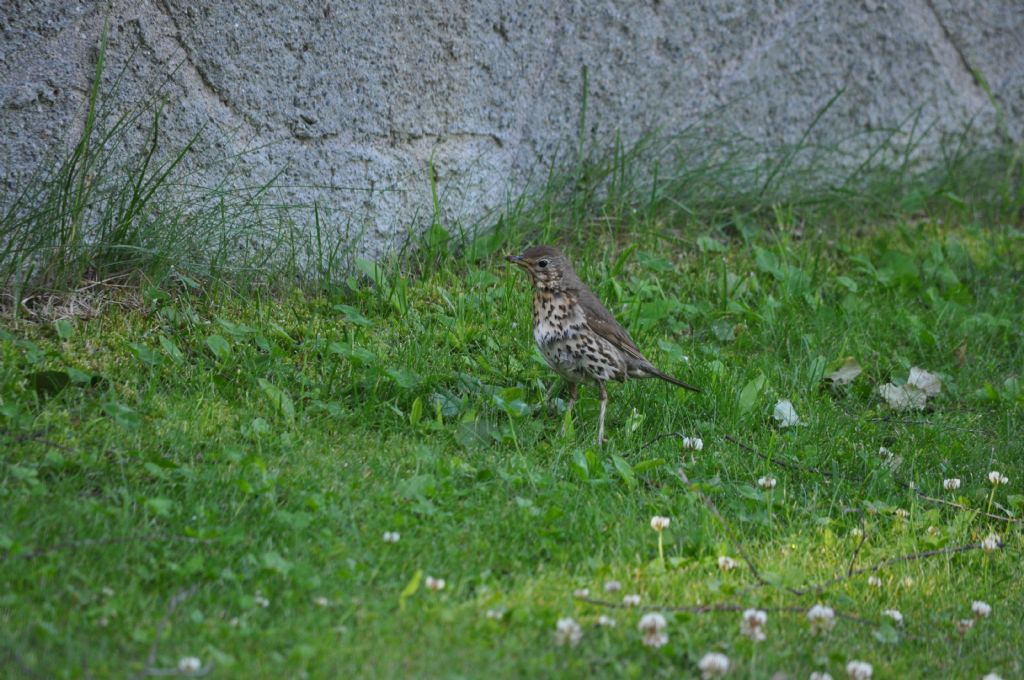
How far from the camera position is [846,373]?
6.29 metres

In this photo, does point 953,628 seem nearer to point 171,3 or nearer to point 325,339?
point 325,339

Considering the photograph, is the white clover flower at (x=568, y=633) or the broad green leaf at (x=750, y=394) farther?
the broad green leaf at (x=750, y=394)

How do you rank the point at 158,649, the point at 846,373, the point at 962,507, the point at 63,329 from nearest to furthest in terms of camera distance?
the point at 158,649, the point at 962,507, the point at 63,329, the point at 846,373

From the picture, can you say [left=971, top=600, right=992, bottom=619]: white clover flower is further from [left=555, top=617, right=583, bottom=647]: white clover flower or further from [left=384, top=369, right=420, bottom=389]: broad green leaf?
[left=384, top=369, right=420, bottom=389]: broad green leaf

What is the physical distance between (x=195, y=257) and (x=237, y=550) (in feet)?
7.56

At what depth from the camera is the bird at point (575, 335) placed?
5457 mm

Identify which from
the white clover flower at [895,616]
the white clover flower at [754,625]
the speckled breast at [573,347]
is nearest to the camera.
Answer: the white clover flower at [754,625]

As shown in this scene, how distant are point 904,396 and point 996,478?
1.17 metres

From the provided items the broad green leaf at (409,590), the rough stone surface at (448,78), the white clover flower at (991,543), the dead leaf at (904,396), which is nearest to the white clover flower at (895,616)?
the white clover flower at (991,543)

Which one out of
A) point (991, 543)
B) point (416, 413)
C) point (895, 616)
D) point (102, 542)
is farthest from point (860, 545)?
point (102, 542)

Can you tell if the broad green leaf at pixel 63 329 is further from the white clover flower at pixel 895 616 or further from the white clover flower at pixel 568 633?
the white clover flower at pixel 895 616

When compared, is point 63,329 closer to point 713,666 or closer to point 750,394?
point 750,394

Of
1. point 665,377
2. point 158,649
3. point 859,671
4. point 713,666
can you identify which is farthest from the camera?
point 665,377

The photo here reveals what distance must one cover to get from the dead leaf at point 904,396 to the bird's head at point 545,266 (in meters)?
1.79
